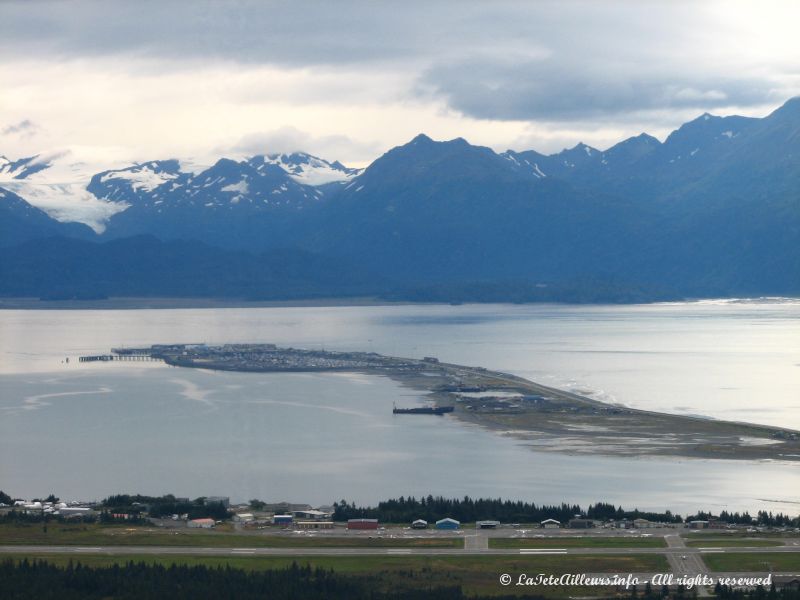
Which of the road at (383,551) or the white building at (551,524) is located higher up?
the white building at (551,524)

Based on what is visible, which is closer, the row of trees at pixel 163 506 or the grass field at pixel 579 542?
the grass field at pixel 579 542

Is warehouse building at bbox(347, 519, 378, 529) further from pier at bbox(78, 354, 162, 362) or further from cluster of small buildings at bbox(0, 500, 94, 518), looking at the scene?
pier at bbox(78, 354, 162, 362)

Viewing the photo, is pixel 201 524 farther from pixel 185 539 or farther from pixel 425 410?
pixel 425 410

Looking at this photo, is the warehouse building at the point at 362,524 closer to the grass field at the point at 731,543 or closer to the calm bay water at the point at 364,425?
the calm bay water at the point at 364,425

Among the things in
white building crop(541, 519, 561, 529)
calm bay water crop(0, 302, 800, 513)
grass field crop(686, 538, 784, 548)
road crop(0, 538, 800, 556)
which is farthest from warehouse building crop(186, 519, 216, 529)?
grass field crop(686, 538, 784, 548)

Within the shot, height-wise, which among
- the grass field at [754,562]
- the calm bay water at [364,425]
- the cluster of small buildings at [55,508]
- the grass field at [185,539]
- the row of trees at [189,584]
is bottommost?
the row of trees at [189,584]

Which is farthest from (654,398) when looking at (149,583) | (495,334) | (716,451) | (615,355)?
(495,334)

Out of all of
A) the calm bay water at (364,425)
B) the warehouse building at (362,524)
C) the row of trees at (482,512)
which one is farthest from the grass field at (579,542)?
the calm bay water at (364,425)
